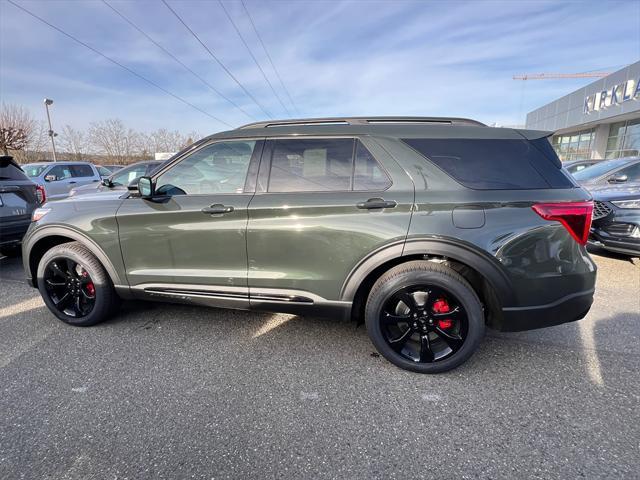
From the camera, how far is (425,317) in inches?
98.3

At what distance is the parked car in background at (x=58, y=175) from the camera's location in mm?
10258

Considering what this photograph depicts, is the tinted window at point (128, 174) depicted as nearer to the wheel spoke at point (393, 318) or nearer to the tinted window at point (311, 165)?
the tinted window at point (311, 165)

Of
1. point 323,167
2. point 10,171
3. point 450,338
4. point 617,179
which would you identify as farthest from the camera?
point 617,179

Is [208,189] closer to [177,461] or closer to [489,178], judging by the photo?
[177,461]

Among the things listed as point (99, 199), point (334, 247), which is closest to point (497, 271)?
point (334, 247)

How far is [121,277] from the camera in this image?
304 cm

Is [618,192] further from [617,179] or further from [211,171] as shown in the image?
[211,171]

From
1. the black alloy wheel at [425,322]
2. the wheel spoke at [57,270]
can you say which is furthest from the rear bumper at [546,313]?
the wheel spoke at [57,270]

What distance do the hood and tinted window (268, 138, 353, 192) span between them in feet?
15.2

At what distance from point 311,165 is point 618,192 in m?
5.07

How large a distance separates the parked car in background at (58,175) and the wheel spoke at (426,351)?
11217 mm

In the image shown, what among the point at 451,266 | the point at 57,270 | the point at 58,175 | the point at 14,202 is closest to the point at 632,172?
the point at 451,266

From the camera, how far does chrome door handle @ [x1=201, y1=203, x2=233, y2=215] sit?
2.67 m

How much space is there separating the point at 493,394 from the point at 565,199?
4.63 feet
